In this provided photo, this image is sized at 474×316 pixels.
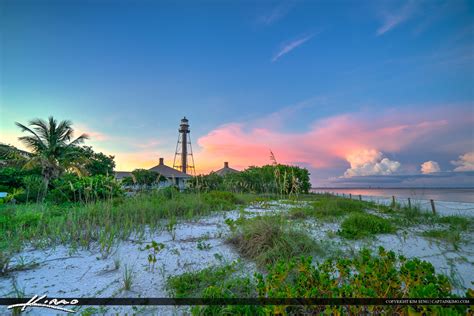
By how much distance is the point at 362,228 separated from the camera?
416cm

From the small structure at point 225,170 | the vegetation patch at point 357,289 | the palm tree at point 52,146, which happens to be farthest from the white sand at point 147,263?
the small structure at point 225,170

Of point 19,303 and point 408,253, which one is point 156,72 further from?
point 408,253

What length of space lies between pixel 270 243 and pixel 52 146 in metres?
Result: 16.5

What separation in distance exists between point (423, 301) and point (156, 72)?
9.14 meters

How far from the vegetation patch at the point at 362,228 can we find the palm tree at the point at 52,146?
14.6 meters

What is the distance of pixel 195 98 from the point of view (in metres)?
9.87

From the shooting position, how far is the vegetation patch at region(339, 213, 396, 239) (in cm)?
382

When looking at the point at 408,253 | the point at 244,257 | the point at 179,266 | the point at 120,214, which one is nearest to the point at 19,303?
the point at 179,266

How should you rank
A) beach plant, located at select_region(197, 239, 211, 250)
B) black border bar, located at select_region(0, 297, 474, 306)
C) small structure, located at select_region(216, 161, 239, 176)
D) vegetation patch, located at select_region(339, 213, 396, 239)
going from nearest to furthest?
black border bar, located at select_region(0, 297, 474, 306), beach plant, located at select_region(197, 239, 211, 250), vegetation patch, located at select_region(339, 213, 396, 239), small structure, located at select_region(216, 161, 239, 176)

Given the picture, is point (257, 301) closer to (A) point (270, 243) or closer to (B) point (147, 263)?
(A) point (270, 243)

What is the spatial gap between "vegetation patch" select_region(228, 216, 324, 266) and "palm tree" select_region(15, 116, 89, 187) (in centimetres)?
1380

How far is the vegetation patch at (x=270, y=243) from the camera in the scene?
105 inches

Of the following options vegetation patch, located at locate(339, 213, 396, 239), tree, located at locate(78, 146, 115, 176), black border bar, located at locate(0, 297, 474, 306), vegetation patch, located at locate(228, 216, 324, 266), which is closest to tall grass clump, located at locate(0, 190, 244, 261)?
black border bar, located at locate(0, 297, 474, 306)
